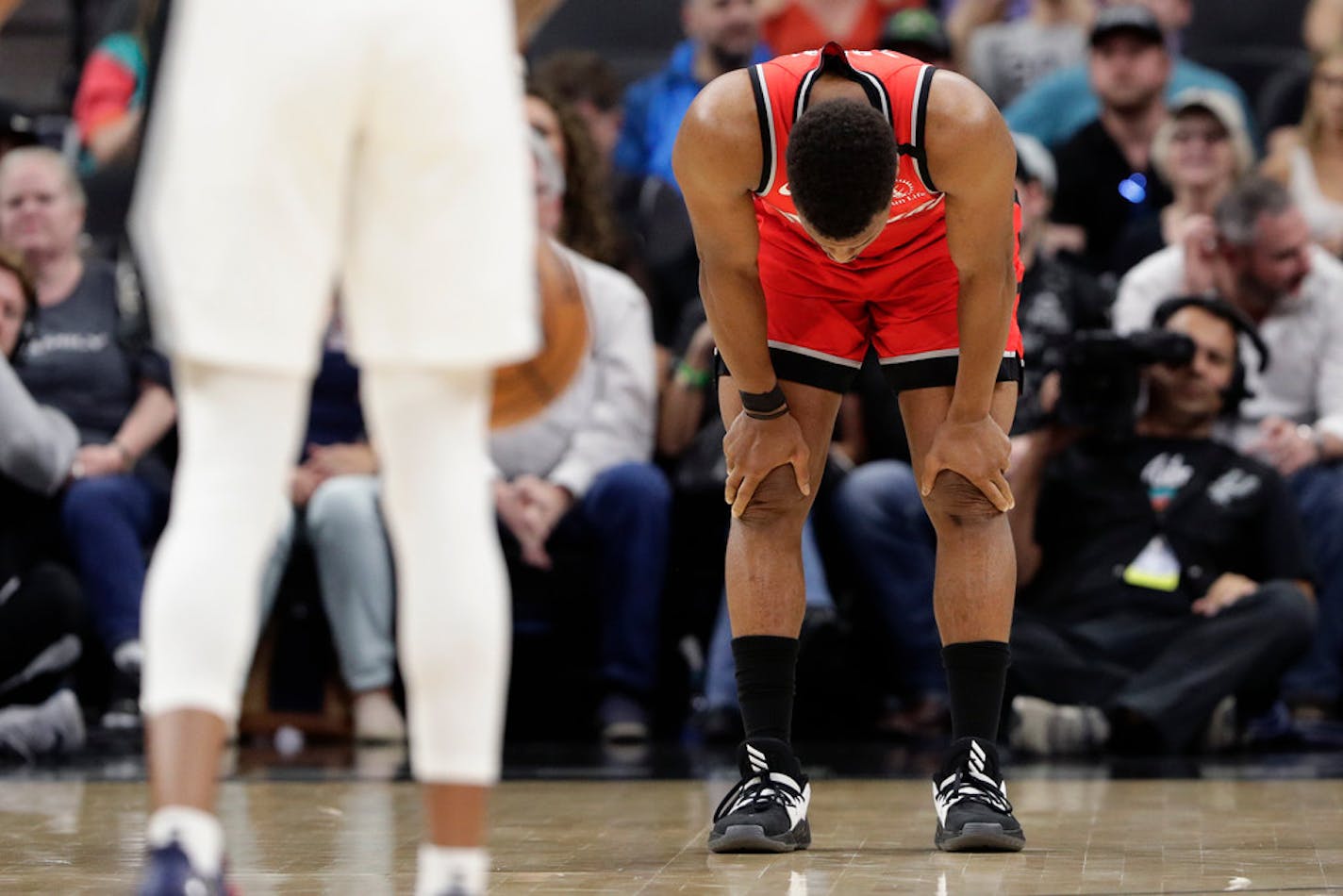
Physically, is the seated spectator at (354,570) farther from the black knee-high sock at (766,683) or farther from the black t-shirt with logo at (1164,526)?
the black knee-high sock at (766,683)

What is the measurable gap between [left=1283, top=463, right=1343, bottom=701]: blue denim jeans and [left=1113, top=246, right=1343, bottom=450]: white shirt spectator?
364 millimetres

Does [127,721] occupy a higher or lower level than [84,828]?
lower

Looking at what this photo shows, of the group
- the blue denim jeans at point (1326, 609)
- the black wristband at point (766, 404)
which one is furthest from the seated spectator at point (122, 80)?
the blue denim jeans at point (1326, 609)

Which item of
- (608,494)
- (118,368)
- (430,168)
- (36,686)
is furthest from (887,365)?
(118,368)

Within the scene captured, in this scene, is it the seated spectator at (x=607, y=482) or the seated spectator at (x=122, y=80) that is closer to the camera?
the seated spectator at (x=122, y=80)

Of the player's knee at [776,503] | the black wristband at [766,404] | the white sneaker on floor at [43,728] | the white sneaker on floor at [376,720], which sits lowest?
the white sneaker on floor at [376,720]

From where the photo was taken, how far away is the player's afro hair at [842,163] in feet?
9.49

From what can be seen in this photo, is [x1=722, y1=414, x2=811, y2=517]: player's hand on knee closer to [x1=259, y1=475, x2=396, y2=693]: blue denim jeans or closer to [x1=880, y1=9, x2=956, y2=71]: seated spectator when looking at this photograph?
[x1=259, y1=475, x2=396, y2=693]: blue denim jeans

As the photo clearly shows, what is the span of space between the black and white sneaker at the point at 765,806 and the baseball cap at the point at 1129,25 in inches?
160

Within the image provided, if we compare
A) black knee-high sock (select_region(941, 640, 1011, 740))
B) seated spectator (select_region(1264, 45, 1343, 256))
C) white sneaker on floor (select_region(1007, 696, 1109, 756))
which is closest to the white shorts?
black knee-high sock (select_region(941, 640, 1011, 740))

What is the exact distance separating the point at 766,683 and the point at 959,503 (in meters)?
0.45

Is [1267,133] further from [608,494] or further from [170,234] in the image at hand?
[170,234]

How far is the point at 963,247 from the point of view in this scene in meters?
3.11

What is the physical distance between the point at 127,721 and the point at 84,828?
1.90 meters
